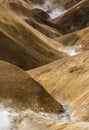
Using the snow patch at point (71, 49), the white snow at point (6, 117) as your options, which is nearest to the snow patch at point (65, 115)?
the white snow at point (6, 117)

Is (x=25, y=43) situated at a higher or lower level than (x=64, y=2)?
lower

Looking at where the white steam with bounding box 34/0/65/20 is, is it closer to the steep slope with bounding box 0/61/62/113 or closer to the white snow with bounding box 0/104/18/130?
the steep slope with bounding box 0/61/62/113

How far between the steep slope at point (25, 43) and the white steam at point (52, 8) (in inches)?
2391

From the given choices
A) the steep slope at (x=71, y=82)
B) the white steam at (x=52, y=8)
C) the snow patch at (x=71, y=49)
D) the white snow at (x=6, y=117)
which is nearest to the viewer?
the white snow at (x=6, y=117)

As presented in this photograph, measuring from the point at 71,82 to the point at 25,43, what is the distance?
22.0 meters

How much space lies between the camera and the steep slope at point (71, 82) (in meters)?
29.3

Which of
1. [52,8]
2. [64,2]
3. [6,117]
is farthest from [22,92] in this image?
[64,2]

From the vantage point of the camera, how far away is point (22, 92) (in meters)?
26.9

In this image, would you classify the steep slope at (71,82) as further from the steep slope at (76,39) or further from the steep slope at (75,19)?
the steep slope at (75,19)

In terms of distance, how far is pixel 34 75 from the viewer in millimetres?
39688

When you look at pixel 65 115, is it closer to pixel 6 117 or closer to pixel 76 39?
pixel 6 117

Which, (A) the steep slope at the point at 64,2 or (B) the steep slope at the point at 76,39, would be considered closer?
(B) the steep slope at the point at 76,39

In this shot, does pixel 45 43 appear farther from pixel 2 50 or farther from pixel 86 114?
pixel 86 114

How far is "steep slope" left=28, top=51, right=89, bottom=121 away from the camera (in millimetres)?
29297
